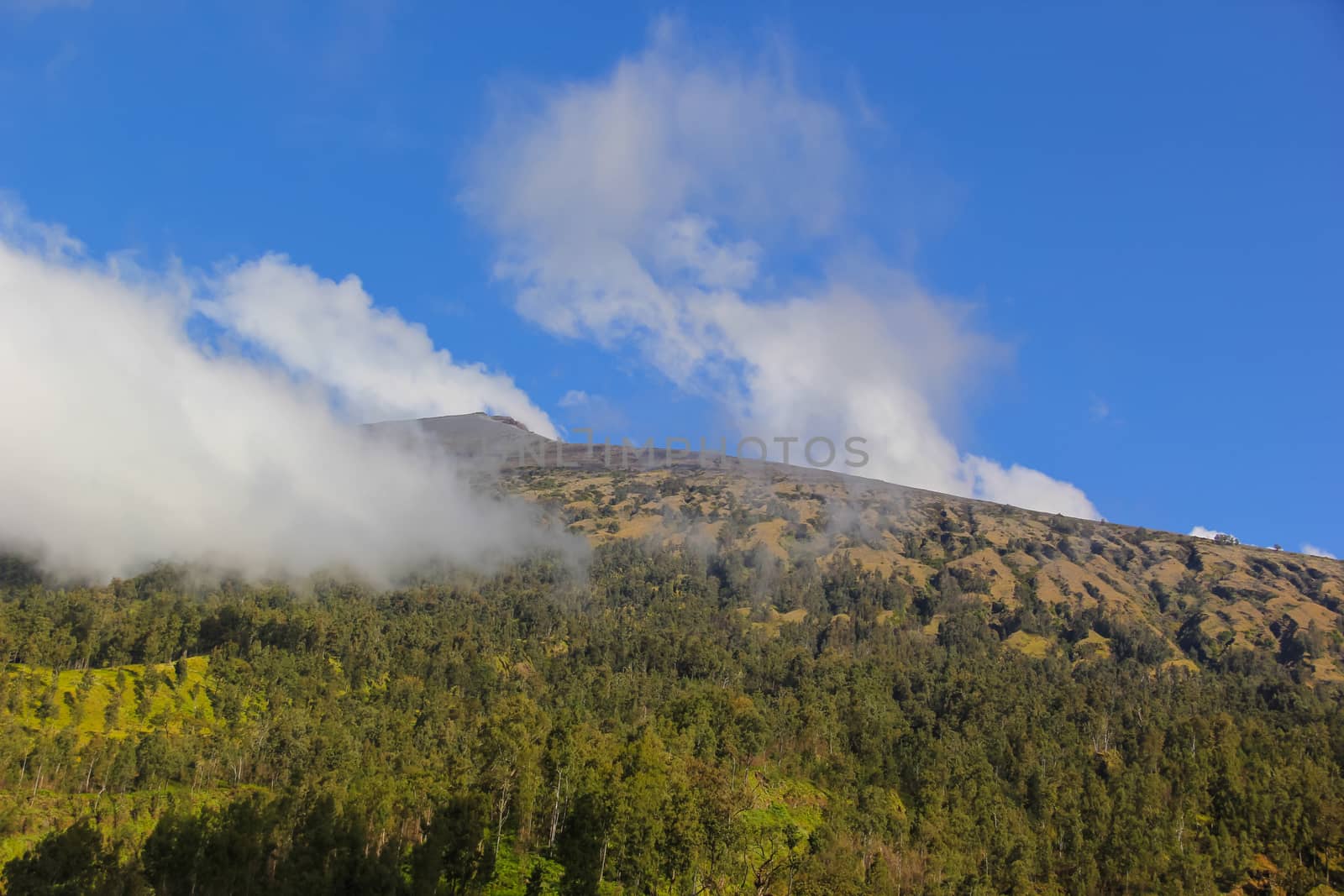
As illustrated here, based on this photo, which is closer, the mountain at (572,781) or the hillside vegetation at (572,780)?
the mountain at (572,781)

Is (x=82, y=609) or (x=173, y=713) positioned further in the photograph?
(x=82, y=609)

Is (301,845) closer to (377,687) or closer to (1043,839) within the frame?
(1043,839)

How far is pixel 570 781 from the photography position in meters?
103

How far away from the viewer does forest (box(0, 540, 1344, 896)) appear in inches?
3194

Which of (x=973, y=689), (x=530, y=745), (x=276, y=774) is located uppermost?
(x=973, y=689)

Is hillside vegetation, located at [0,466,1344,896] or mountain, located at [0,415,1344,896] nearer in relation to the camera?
mountain, located at [0,415,1344,896]

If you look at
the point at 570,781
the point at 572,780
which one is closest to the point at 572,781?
the point at 572,780

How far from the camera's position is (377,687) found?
181125 millimetres

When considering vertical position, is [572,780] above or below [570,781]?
above

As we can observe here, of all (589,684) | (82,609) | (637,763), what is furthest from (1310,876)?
(82,609)

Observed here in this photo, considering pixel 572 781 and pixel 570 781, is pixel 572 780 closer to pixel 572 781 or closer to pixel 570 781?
pixel 572 781

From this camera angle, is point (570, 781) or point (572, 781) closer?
point (572, 781)

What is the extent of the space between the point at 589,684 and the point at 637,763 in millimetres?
99409

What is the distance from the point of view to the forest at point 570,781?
81125 millimetres
